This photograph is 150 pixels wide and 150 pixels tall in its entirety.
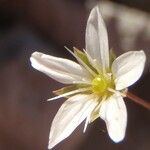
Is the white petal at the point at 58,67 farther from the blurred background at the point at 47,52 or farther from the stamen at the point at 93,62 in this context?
the blurred background at the point at 47,52

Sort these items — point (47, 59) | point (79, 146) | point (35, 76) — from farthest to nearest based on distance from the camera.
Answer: point (35, 76), point (79, 146), point (47, 59)

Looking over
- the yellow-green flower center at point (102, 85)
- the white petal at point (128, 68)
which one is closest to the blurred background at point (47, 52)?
the yellow-green flower center at point (102, 85)

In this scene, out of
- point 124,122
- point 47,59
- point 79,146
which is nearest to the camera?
point 124,122

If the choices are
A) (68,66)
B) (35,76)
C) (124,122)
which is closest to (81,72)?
(68,66)

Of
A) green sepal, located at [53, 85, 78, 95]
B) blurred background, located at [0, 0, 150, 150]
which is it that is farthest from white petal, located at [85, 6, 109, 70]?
blurred background, located at [0, 0, 150, 150]

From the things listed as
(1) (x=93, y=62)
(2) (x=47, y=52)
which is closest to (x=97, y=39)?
(1) (x=93, y=62)

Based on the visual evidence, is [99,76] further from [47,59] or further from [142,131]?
[142,131]

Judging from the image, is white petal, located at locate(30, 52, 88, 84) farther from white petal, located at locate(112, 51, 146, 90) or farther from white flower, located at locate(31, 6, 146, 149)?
white petal, located at locate(112, 51, 146, 90)

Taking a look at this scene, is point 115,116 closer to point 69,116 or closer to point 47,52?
point 69,116
